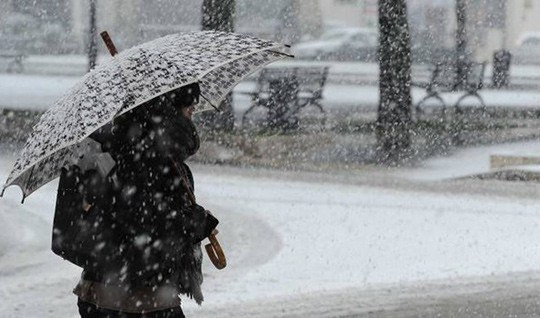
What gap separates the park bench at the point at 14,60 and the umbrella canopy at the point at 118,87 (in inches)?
1066

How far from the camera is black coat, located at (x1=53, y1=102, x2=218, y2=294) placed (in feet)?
13.8

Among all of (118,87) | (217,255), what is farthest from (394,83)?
(118,87)

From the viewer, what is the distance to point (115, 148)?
4246 mm

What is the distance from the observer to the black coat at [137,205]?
4191 millimetres

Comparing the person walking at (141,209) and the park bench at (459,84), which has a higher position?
the person walking at (141,209)

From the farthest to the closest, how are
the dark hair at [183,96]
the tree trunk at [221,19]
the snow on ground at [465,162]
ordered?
the tree trunk at [221,19] < the snow on ground at [465,162] < the dark hair at [183,96]

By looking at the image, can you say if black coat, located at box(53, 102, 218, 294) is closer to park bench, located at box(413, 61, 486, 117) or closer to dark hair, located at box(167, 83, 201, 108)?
dark hair, located at box(167, 83, 201, 108)

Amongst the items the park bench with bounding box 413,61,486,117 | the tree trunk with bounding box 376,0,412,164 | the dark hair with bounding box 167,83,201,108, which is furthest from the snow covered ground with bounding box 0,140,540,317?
the park bench with bounding box 413,61,486,117

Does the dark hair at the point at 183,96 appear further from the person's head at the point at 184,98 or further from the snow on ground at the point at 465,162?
the snow on ground at the point at 465,162

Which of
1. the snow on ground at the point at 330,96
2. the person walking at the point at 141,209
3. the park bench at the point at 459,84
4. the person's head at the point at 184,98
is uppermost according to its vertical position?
the person's head at the point at 184,98

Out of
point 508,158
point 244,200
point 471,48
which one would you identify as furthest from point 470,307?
point 471,48

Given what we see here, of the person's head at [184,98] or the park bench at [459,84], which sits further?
the park bench at [459,84]

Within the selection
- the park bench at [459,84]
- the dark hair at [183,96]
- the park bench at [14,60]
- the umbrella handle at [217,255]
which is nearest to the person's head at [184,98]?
the dark hair at [183,96]

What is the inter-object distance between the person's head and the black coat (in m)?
0.04
